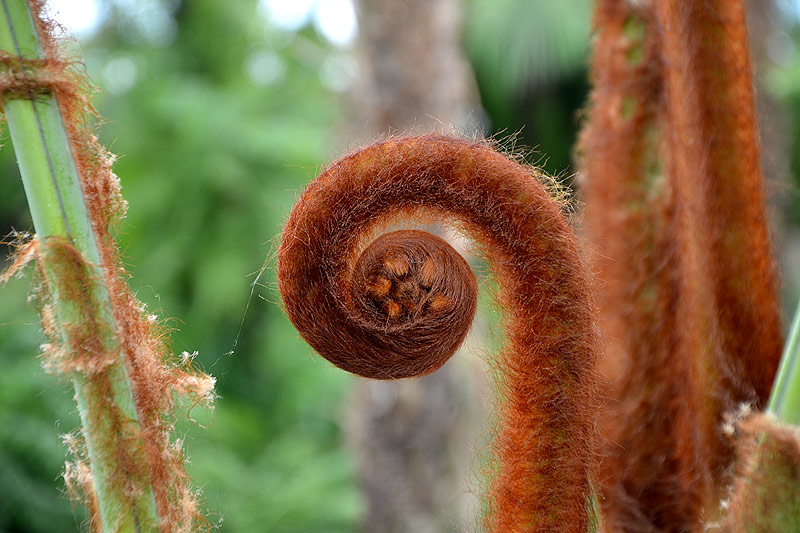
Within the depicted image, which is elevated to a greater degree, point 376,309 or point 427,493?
point 427,493

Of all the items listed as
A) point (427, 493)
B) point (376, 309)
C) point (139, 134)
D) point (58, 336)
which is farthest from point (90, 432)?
point (139, 134)

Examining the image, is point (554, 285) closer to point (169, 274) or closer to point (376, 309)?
point (376, 309)

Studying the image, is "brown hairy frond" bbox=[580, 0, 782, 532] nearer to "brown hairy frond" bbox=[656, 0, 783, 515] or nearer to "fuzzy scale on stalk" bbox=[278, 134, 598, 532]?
"brown hairy frond" bbox=[656, 0, 783, 515]

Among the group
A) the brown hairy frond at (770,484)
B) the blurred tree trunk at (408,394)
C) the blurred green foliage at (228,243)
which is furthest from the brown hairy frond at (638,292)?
the blurred green foliage at (228,243)

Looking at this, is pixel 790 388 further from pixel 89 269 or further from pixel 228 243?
pixel 228 243

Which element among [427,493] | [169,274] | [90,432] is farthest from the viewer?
[169,274]

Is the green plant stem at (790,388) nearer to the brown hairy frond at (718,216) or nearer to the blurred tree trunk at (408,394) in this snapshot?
the brown hairy frond at (718,216)
